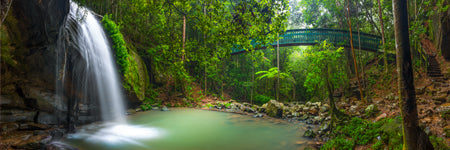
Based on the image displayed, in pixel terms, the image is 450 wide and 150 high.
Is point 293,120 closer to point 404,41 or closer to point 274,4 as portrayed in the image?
point 274,4

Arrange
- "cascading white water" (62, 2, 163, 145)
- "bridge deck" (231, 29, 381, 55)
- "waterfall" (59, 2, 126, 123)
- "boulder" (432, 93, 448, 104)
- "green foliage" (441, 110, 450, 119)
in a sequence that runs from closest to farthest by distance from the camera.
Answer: "green foliage" (441, 110, 450, 119) → "boulder" (432, 93, 448, 104) → "cascading white water" (62, 2, 163, 145) → "waterfall" (59, 2, 126, 123) → "bridge deck" (231, 29, 381, 55)

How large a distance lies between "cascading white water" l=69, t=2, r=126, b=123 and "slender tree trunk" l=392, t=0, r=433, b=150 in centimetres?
775

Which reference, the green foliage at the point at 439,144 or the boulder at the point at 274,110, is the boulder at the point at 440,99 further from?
the boulder at the point at 274,110

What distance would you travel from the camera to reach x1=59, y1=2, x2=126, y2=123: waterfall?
21.0ft

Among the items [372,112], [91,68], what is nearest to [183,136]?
[91,68]

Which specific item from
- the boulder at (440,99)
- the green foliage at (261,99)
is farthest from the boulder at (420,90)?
the green foliage at (261,99)

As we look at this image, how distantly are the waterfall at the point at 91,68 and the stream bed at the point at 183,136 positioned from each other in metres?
1.19

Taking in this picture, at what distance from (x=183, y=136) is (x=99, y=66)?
4460mm

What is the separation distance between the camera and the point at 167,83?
13.4 meters

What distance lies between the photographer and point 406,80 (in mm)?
2566

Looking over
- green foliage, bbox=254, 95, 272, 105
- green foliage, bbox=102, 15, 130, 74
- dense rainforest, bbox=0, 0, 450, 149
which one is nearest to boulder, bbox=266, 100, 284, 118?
dense rainforest, bbox=0, 0, 450, 149

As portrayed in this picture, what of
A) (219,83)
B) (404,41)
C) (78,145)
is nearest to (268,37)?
(404,41)

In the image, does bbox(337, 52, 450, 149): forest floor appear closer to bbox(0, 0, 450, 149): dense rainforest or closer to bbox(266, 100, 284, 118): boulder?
bbox(0, 0, 450, 149): dense rainforest

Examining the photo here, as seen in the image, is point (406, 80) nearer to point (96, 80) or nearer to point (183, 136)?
point (183, 136)
